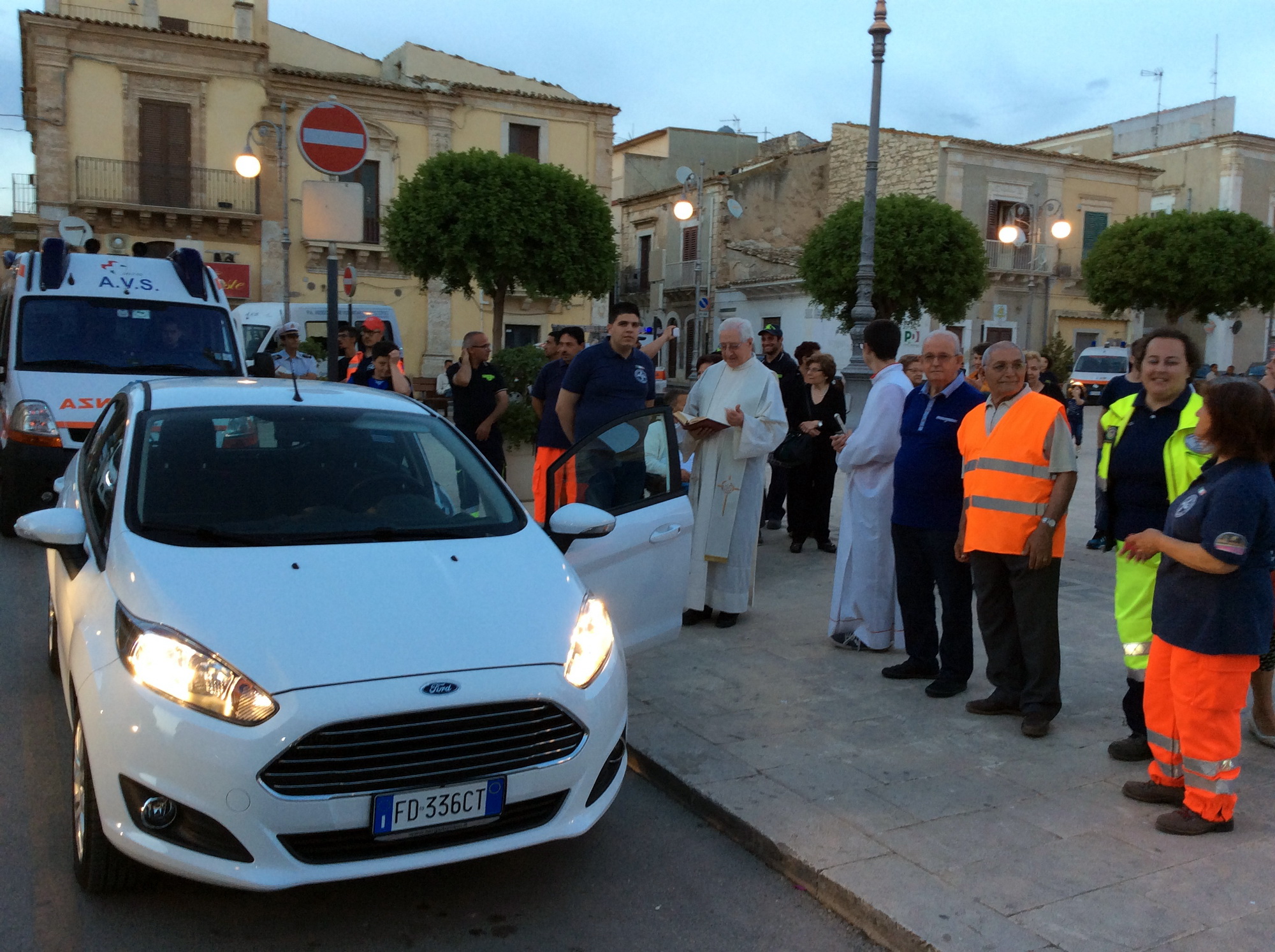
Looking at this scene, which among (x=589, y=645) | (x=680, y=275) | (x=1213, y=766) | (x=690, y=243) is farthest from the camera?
(x=680, y=275)

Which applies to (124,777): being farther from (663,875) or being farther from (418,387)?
(418,387)

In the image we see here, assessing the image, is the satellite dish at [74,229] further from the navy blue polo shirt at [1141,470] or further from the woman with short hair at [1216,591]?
the woman with short hair at [1216,591]

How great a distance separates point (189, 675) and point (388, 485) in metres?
1.36

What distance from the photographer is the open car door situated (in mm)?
4891

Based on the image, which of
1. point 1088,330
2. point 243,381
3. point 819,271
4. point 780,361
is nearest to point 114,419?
point 243,381

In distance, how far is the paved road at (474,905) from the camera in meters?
3.17

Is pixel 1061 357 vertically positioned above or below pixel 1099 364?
above

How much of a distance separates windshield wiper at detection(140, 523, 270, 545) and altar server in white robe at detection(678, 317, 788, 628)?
11.1 feet

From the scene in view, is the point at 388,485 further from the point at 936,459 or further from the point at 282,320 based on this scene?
the point at 282,320

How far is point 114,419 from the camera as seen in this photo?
15.7 feet

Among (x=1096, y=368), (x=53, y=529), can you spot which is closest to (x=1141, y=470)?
(x=53, y=529)

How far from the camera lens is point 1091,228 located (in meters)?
39.2

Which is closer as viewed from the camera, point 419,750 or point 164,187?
point 419,750

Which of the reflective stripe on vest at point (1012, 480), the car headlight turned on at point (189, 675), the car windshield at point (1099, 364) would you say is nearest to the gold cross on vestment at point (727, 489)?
the reflective stripe on vest at point (1012, 480)
